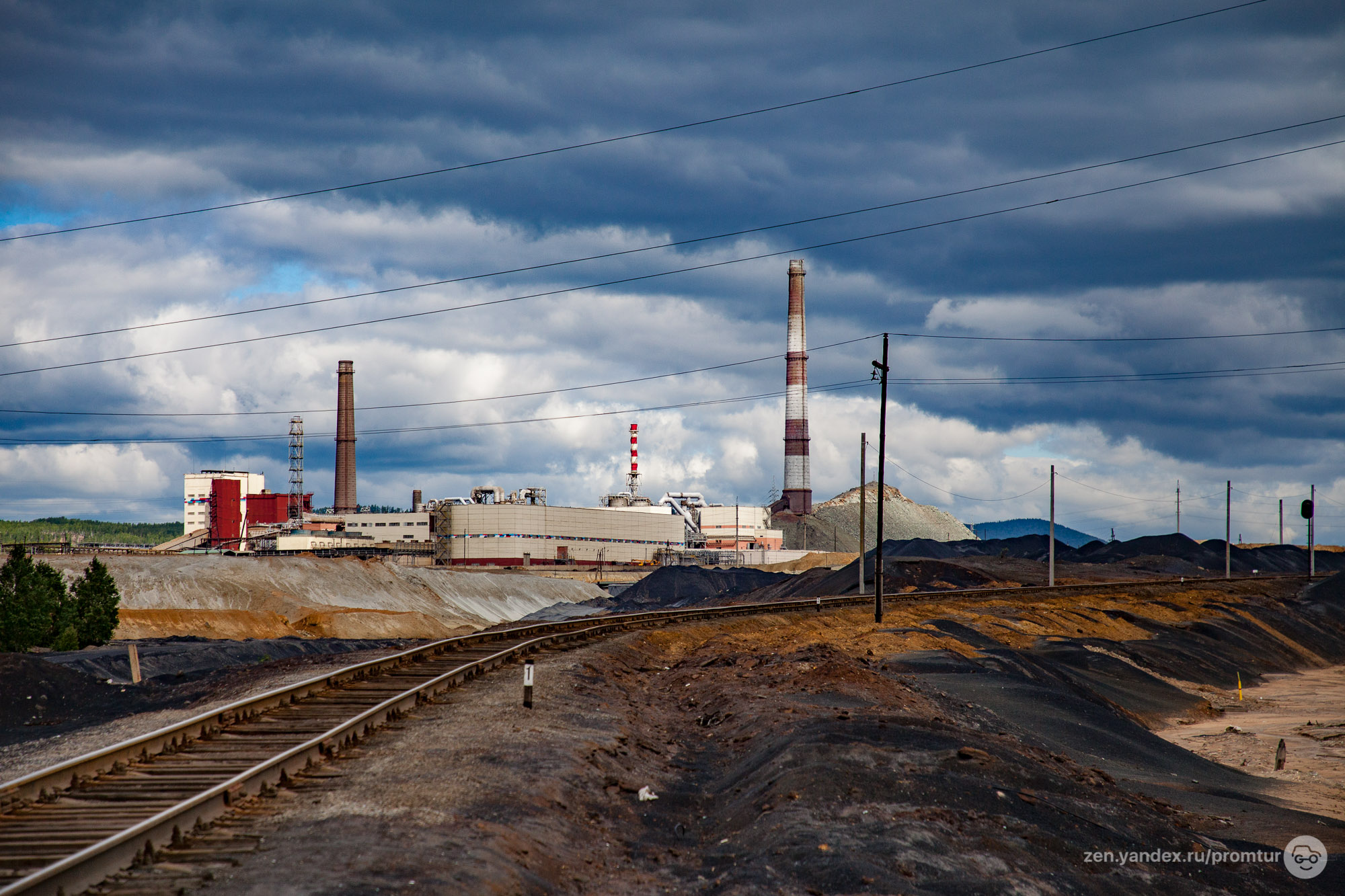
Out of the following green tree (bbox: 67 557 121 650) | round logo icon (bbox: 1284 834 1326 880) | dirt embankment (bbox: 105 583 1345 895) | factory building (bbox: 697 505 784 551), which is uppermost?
dirt embankment (bbox: 105 583 1345 895)

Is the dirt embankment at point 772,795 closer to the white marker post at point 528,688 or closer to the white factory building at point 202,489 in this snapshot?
the white marker post at point 528,688

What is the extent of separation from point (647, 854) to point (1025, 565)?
88100mm

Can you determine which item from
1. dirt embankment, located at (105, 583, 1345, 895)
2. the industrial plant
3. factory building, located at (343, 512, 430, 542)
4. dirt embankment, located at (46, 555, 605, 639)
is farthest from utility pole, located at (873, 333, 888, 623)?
factory building, located at (343, 512, 430, 542)

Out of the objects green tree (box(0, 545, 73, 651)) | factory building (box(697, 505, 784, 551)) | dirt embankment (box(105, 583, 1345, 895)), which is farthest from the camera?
factory building (box(697, 505, 784, 551))

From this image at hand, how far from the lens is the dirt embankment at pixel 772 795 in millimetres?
10297

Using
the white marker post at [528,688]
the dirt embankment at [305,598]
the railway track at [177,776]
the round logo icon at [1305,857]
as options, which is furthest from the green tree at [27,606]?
the round logo icon at [1305,857]

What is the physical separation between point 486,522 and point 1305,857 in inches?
4668

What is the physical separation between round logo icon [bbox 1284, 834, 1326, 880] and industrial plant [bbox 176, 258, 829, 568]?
105640mm

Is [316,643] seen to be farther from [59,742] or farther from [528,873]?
[528,873]

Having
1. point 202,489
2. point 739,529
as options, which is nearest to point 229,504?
point 202,489

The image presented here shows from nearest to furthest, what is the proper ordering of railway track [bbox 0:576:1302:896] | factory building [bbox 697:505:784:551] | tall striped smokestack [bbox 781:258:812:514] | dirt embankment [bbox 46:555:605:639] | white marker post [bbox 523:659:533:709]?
1. railway track [bbox 0:576:1302:896]
2. white marker post [bbox 523:659:533:709]
3. dirt embankment [bbox 46:555:605:639]
4. tall striped smokestack [bbox 781:258:812:514]
5. factory building [bbox 697:505:784:551]

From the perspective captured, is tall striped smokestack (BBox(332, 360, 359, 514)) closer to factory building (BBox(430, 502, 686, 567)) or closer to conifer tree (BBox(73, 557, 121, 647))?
factory building (BBox(430, 502, 686, 567))

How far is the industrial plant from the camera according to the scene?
126m

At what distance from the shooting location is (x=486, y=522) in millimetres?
128750
